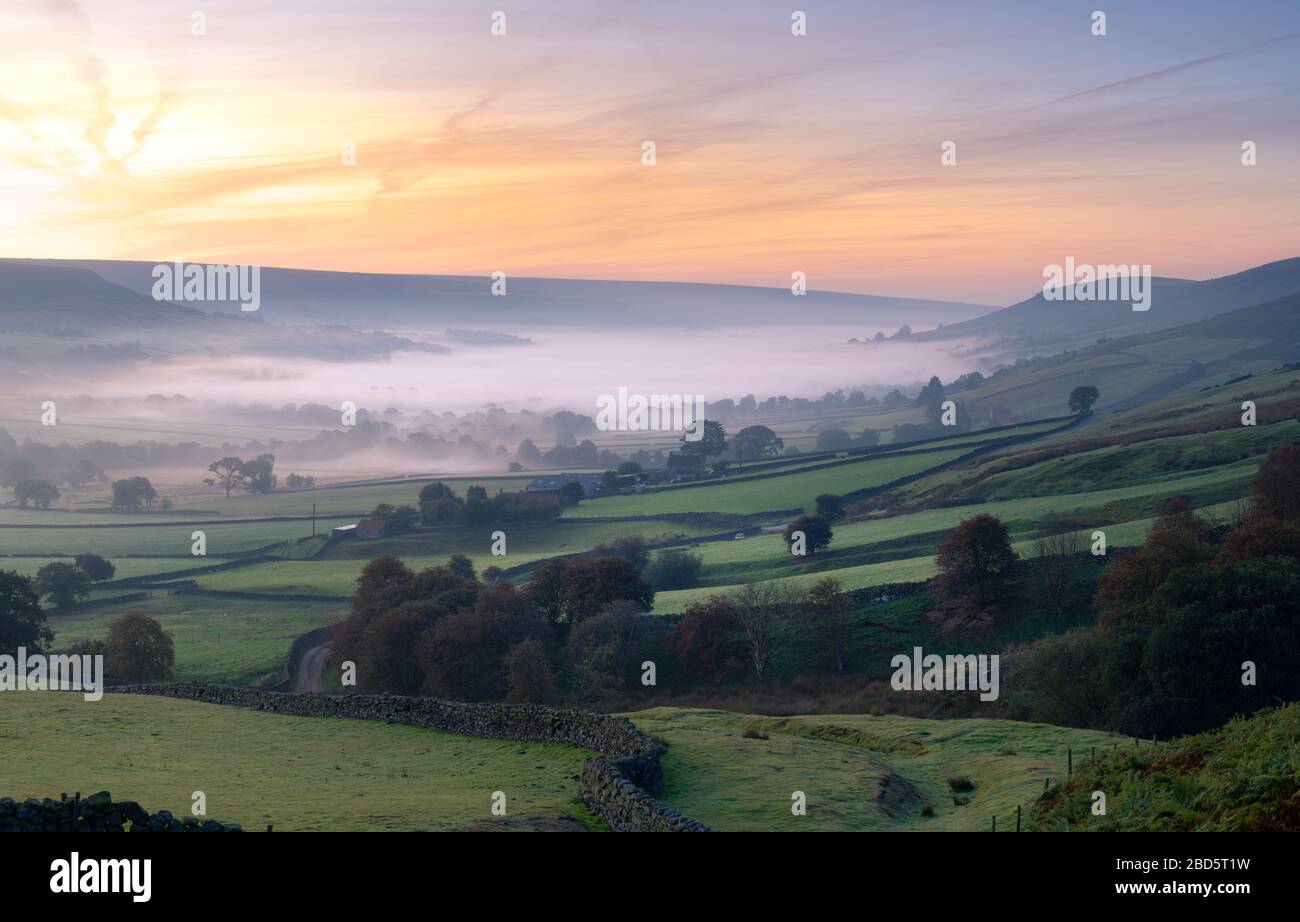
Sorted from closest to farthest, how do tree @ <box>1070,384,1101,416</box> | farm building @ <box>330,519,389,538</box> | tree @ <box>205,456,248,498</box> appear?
farm building @ <box>330,519,389,538</box>, tree @ <box>1070,384,1101,416</box>, tree @ <box>205,456,248,498</box>

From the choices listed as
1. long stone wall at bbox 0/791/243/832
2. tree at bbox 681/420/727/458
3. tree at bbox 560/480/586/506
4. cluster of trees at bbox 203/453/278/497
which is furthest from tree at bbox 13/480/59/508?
A: long stone wall at bbox 0/791/243/832

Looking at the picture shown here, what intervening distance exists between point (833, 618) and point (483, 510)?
65.5m

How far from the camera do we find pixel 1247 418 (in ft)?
330

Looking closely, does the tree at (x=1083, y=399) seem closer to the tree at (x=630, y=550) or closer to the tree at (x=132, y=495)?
the tree at (x=630, y=550)

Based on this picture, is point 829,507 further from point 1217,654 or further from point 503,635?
point 1217,654

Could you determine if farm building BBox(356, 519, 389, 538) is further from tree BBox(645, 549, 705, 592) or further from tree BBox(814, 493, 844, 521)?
tree BBox(814, 493, 844, 521)

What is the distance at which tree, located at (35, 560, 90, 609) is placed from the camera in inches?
3807

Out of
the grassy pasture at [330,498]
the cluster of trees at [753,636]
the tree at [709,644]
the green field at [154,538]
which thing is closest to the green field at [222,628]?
the green field at [154,538]

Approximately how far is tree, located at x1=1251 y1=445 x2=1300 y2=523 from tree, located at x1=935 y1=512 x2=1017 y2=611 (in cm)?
1519

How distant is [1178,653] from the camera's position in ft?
144

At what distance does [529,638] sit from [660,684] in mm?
7570

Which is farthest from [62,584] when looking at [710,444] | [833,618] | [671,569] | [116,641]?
[710,444]
